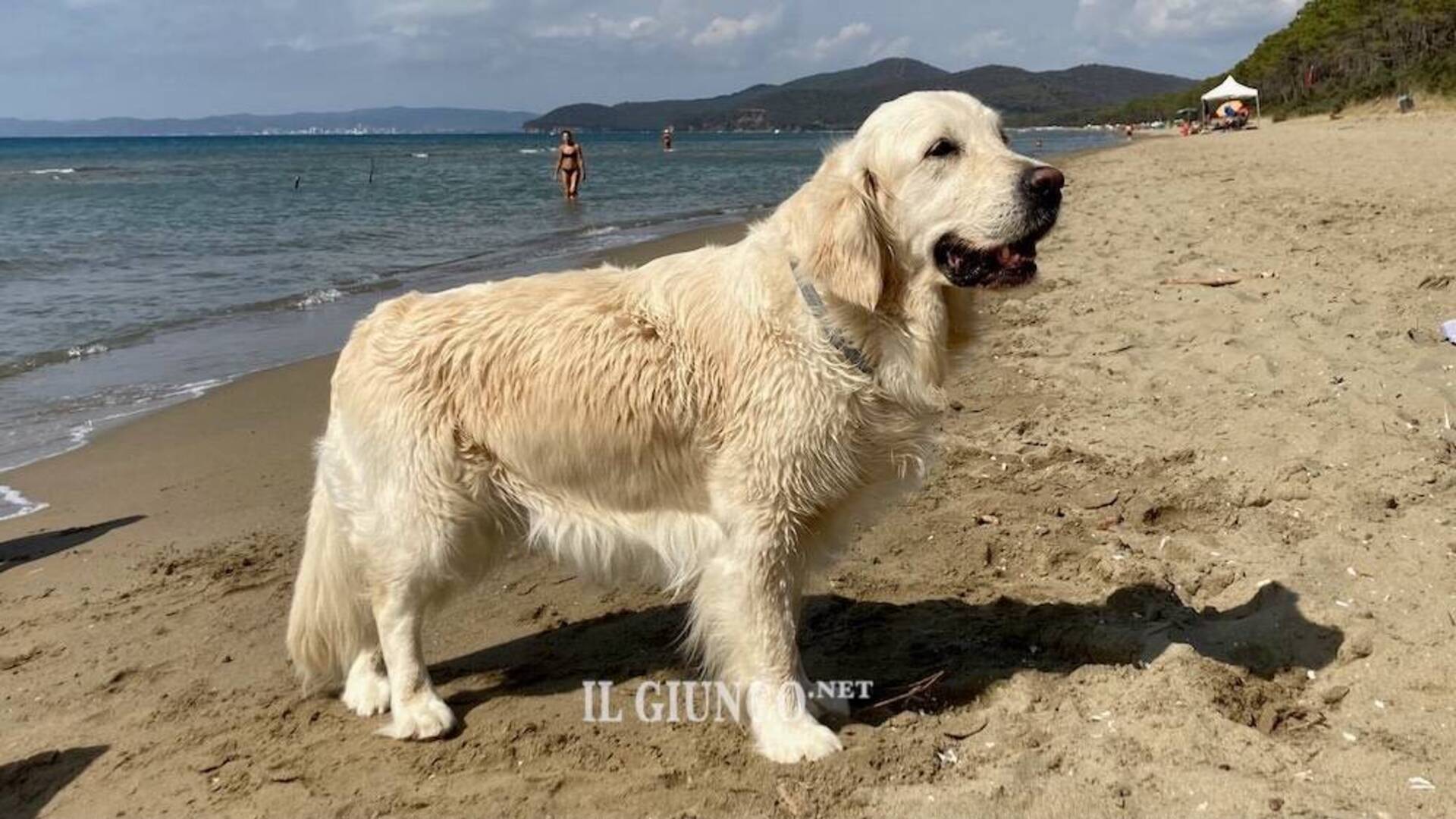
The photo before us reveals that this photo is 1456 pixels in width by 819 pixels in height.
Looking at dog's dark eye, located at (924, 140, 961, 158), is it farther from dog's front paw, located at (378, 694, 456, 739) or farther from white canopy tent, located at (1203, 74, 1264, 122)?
white canopy tent, located at (1203, 74, 1264, 122)

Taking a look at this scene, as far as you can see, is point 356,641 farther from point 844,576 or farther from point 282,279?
point 282,279

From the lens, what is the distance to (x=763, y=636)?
3650mm

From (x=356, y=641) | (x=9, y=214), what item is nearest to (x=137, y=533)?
Answer: (x=356, y=641)

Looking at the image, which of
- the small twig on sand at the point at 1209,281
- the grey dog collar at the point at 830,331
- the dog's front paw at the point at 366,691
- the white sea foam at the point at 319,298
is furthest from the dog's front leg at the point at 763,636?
the white sea foam at the point at 319,298

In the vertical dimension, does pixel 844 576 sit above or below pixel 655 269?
below

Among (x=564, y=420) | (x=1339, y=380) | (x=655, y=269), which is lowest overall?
(x=1339, y=380)

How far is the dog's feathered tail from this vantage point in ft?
13.1

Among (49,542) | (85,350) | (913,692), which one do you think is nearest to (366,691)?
(913,692)

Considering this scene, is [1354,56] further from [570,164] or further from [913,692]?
[913,692]

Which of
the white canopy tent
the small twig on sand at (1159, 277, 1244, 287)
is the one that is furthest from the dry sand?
the white canopy tent

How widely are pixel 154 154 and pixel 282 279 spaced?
7398 cm

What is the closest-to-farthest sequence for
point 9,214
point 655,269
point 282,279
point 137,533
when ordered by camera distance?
1. point 655,269
2. point 137,533
3. point 282,279
4. point 9,214

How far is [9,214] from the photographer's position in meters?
25.6

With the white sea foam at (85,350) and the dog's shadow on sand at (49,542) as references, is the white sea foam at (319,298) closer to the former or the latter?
the white sea foam at (85,350)
